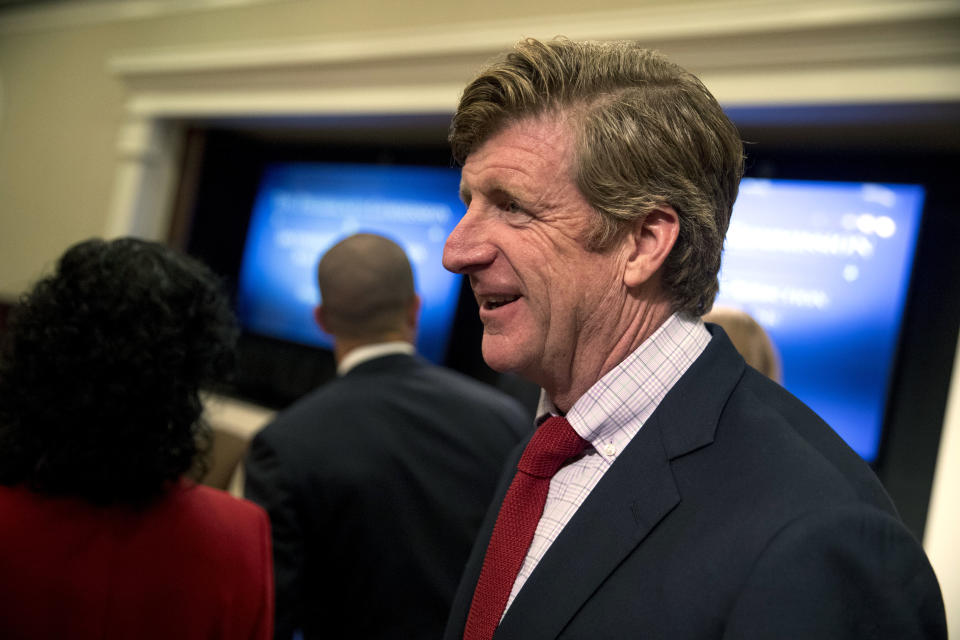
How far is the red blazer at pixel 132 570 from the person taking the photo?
3.49 feet

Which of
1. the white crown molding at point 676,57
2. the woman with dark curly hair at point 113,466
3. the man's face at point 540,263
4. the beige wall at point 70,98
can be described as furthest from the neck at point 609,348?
the beige wall at point 70,98

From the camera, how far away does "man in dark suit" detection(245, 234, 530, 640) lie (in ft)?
6.02

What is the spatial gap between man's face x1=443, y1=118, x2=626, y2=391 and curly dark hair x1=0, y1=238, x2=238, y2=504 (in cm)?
48

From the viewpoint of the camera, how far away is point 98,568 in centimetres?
110

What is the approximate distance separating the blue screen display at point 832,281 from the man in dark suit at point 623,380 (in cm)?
176

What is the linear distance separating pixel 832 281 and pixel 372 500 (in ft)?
6.37

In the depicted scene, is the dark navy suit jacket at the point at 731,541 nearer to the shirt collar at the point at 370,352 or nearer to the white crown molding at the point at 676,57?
the shirt collar at the point at 370,352

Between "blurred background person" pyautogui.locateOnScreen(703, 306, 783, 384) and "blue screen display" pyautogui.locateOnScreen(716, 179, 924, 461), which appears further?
"blue screen display" pyautogui.locateOnScreen(716, 179, 924, 461)

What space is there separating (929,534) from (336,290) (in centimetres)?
182

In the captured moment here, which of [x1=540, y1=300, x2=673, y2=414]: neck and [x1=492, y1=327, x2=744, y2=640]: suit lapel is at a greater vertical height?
[x1=540, y1=300, x2=673, y2=414]: neck

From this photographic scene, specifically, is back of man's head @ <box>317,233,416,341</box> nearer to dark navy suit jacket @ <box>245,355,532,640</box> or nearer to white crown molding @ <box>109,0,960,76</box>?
dark navy suit jacket @ <box>245,355,532,640</box>

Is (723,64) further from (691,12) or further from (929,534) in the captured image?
(929,534)

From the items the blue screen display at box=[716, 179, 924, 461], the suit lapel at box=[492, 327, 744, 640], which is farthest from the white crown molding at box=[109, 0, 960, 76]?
the suit lapel at box=[492, 327, 744, 640]

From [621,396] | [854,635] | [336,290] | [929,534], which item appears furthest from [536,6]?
[854,635]
